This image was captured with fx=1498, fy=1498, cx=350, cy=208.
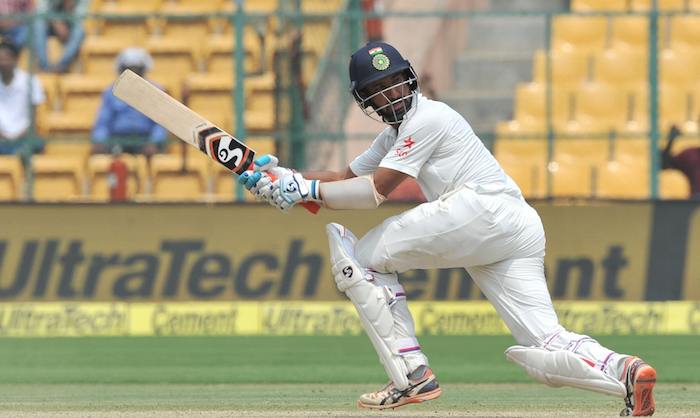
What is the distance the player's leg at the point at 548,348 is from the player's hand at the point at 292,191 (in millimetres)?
792

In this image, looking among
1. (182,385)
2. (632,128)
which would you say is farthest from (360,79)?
(632,128)

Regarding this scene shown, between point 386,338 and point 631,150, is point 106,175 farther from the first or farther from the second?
point 386,338

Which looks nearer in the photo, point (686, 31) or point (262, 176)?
point (262, 176)

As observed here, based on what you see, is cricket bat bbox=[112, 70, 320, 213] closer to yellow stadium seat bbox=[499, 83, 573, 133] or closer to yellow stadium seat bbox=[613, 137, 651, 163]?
yellow stadium seat bbox=[613, 137, 651, 163]

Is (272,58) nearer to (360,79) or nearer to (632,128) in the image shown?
(632,128)

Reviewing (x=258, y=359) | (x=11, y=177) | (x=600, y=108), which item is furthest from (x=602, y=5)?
(x=258, y=359)

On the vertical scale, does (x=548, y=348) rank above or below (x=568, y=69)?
below

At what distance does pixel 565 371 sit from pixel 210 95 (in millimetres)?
8299

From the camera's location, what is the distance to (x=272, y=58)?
13.6 metres

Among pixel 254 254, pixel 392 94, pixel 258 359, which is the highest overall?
pixel 392 94

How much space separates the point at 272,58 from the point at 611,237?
3.47 meters

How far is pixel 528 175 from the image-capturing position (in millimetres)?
13250

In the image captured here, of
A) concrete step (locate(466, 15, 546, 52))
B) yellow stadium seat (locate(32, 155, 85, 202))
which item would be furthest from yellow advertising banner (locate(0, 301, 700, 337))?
concrete step (locate(466, 15, 546, 52))

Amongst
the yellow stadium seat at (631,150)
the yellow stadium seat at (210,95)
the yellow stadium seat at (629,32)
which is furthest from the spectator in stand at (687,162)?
the yellow stadium seat at (210,95)
